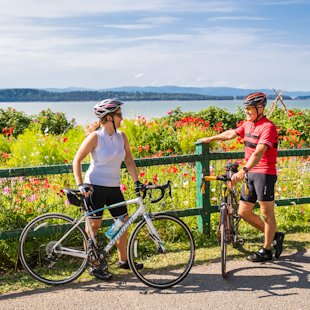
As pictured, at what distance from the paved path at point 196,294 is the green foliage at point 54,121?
14210 millimetres

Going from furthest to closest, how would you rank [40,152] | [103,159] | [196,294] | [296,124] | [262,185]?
Result: [296,124], [40,152], [262,185], [103,159], [196,294]

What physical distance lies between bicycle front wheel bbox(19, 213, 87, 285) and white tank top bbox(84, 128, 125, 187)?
0.54 m

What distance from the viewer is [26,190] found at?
273 inches

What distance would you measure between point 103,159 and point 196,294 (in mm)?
1610

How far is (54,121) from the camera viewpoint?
19875 millimetres

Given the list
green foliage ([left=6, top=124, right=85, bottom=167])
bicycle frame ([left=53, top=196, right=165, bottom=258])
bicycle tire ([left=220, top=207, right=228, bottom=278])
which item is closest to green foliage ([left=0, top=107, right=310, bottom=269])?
green foliage ([left=6, top=124, right=85, bottom=167])

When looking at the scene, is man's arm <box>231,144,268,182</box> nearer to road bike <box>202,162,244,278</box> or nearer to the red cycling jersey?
the red cycling jersey

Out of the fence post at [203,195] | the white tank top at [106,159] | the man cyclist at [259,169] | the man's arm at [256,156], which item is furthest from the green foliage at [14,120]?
the man's arm at [256,156]

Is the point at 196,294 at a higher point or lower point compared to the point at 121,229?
lower

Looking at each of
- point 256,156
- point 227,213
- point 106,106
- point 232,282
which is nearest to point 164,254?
point 227,213

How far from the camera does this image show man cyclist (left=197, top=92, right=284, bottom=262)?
19.7ft

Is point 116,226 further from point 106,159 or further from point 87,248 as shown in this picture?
point 106,159

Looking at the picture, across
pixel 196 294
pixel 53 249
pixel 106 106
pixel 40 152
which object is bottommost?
pixel 196 294

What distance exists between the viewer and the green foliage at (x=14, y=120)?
19.2 meters
